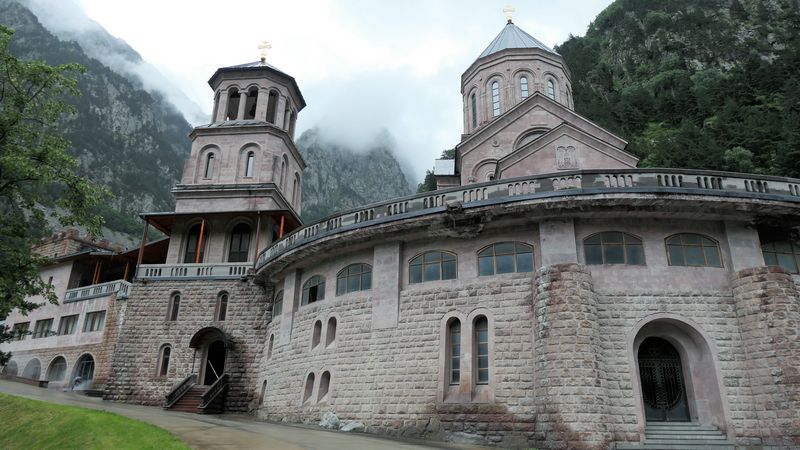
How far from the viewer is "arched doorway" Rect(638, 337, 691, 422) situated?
15484mm

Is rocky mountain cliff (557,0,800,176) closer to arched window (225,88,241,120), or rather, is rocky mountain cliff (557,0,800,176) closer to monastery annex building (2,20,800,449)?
monastery annex building (2,20,800,449)

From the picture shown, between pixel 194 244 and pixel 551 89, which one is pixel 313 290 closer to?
pixel 194 244

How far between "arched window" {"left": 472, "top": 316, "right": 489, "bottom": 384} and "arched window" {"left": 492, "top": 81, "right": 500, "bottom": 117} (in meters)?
17.8

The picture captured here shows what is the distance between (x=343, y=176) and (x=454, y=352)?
109 metres

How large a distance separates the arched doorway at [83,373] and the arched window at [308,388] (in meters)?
16.0

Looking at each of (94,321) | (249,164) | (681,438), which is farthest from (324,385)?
(94,321)

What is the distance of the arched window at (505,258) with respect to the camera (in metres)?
16.6

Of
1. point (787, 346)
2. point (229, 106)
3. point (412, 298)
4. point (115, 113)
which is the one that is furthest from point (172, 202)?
point (787, 346)

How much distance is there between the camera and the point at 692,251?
1622cm

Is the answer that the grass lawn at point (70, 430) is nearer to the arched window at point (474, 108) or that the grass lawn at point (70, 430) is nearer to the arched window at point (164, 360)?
the arched window at point (164, 360)

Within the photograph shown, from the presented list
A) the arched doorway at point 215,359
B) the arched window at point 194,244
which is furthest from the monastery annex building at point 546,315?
the arched window at point 194,244

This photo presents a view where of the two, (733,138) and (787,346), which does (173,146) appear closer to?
(733,138)

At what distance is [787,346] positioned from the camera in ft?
45.9

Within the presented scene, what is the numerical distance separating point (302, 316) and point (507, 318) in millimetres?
8434
